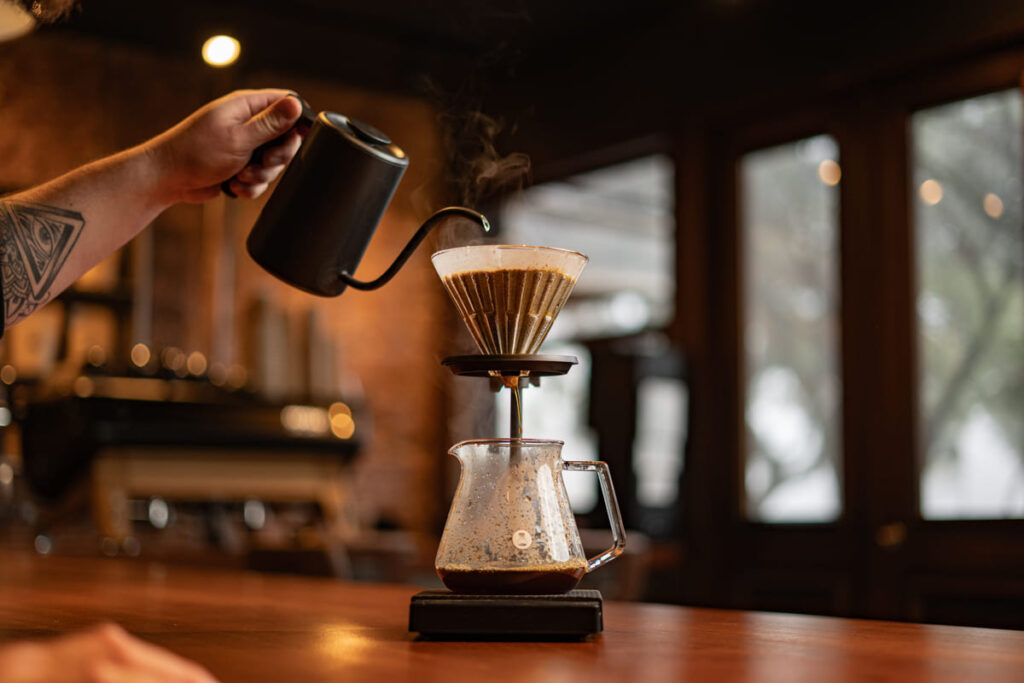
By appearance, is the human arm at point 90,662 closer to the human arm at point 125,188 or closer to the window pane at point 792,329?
the human arm at point 125,188

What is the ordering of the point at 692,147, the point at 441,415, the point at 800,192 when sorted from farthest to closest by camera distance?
the point at 441,415, the point at 692,147, the point at 800,192

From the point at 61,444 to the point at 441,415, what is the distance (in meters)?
3.49

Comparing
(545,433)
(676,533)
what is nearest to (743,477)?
(676,533)

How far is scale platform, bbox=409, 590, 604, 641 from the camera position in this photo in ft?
2.41

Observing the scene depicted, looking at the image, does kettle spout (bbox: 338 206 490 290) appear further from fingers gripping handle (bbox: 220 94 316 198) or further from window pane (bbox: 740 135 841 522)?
window pane (bbox: 740 135 841 522)

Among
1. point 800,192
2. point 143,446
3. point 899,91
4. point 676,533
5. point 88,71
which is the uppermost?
point 88,71

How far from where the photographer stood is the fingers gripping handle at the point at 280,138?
1101 millimetres

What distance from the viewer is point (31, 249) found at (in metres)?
1.17

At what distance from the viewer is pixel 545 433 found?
232 inches

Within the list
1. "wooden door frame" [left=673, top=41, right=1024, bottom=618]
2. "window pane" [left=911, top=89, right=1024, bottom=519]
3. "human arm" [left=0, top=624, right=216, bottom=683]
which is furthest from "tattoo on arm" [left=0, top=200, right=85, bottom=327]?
"window pane" [left=911, top=89, right=1024, bottom=519]

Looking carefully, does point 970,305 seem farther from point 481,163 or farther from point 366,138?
point 366,138

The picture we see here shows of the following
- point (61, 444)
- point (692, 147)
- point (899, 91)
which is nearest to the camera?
point (61, 444)

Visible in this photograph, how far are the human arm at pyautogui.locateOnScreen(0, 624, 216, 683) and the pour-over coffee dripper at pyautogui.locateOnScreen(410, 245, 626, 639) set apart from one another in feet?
1.09

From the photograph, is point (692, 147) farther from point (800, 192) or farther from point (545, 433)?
point (545, 433)
